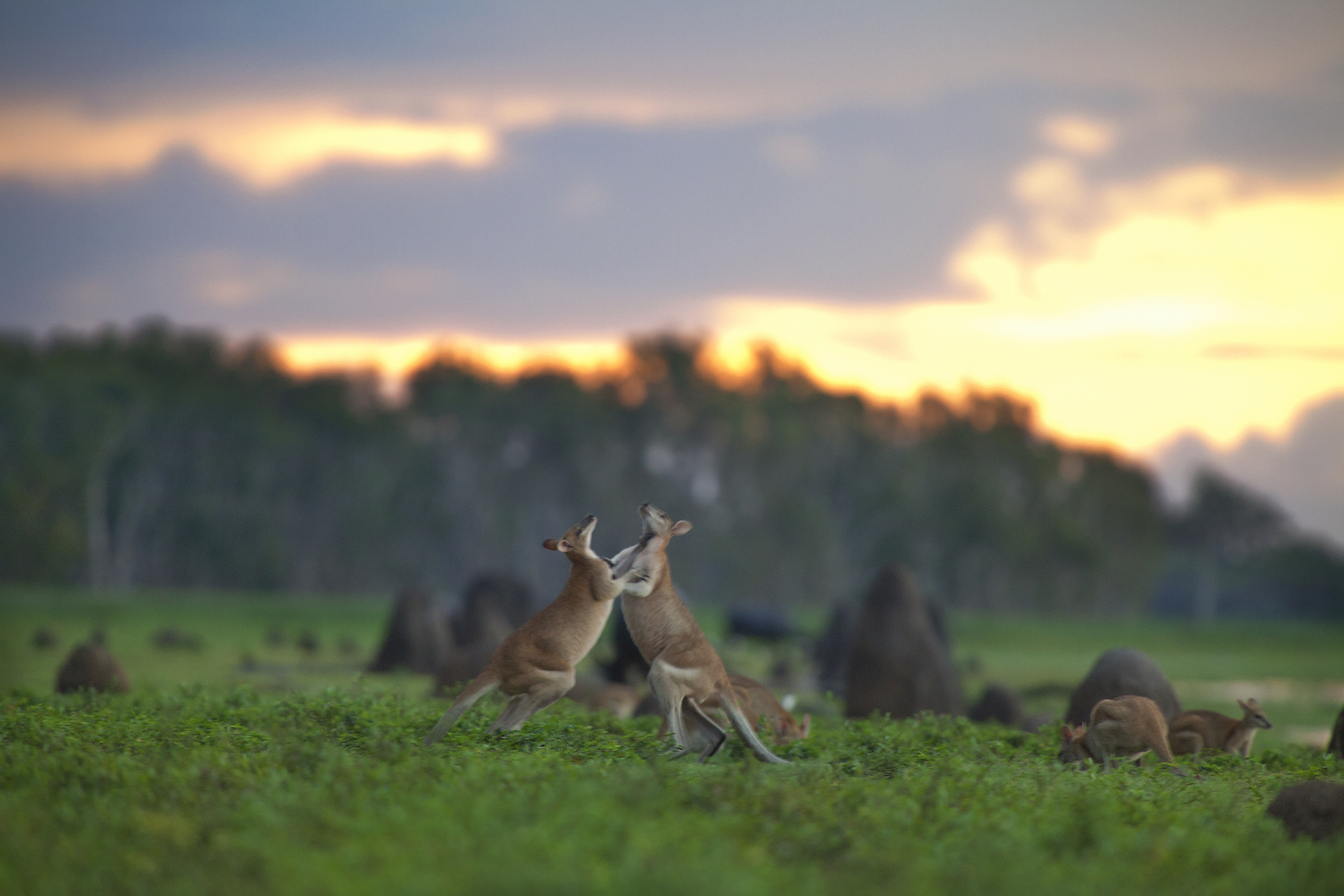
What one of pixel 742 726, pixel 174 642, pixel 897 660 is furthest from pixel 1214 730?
pixel 174 642

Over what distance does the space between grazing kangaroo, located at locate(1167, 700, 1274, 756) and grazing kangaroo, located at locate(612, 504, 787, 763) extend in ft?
15.8

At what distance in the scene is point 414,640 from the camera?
26.2 meters

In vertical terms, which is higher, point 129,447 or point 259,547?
point 129,447

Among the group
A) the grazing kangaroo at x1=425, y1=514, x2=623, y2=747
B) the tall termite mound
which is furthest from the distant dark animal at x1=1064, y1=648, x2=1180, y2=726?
the tall termite mound

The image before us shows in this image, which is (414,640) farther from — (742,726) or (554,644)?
(742,726)

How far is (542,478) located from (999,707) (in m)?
58.5

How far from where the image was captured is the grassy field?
6.86 metres

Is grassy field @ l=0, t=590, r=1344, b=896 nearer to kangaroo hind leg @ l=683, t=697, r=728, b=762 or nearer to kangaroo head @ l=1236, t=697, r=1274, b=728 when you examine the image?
kangaroo hind leg @ l=683, t=697, r=728, b=762

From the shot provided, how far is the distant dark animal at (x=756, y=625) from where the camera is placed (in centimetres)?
3716

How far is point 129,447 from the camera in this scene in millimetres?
64438

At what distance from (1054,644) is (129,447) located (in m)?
43.4

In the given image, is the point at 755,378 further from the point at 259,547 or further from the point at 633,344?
the point at 259,547

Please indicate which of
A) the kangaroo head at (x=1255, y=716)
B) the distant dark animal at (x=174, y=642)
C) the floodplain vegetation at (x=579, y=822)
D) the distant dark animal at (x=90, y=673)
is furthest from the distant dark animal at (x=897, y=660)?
the distant dark animal at (x=174, y=642)

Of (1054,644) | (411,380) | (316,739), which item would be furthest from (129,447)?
(316,739)
